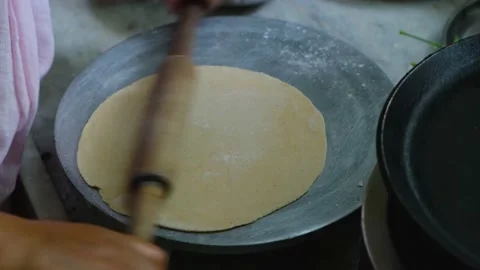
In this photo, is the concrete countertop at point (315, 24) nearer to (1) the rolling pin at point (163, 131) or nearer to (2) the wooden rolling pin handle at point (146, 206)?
(1) the rolling pin at point (163, 131)

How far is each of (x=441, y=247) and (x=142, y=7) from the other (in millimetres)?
837

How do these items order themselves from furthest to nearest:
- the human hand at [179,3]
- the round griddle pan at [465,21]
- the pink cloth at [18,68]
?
the round griddle pan at [465,21], the human hand at [179,3], the pink cloth at [18,68]

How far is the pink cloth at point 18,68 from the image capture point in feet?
2.67

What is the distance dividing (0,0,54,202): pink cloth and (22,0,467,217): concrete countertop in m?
0.22

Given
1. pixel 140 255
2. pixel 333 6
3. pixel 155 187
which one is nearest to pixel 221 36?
pixel 333 6

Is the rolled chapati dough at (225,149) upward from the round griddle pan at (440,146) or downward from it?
downward

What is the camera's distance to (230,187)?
900 mm

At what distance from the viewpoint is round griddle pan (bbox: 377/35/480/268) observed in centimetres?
58

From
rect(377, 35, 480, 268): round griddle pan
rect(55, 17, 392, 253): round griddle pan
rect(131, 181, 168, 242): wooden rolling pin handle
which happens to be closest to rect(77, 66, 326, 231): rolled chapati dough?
rect(55, 17, 392, 253): round griddle pan

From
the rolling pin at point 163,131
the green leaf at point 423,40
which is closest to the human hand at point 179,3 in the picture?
the rolling pin at point 163,131

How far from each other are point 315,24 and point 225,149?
0.38 meters

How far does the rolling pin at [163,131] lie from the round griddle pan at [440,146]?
215 mm

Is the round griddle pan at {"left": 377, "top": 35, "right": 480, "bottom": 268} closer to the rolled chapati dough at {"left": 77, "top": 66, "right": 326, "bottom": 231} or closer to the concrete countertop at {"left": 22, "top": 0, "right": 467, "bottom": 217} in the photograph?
the rolled chapati dough at {"left": 77, "top": 66, "right": 326, "bottom": 231}

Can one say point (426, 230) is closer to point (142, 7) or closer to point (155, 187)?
point (155, 187)
